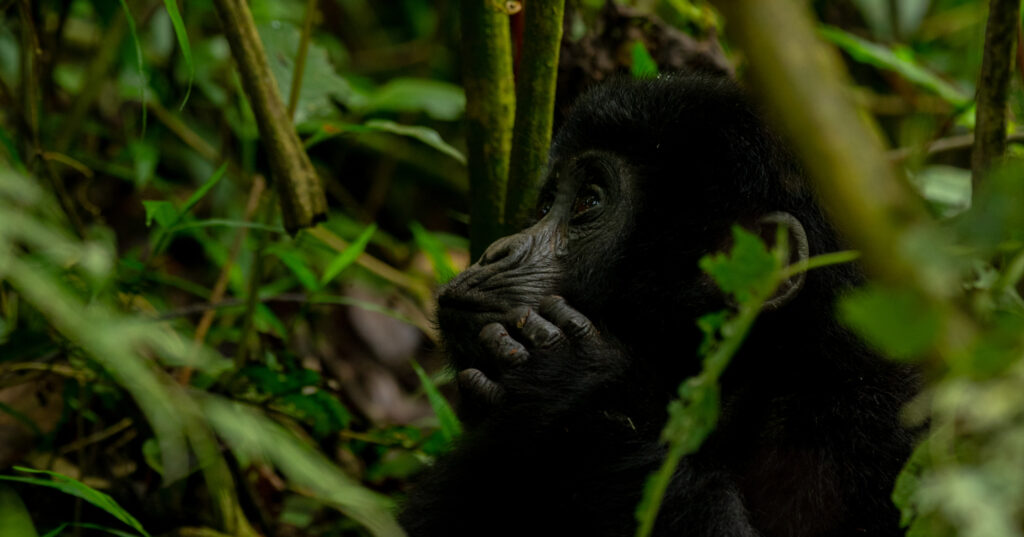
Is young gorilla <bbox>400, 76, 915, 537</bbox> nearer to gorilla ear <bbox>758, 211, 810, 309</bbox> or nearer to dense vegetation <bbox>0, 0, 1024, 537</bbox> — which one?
gorilla ear <bbox>758, 211, 810, 309</bbox>

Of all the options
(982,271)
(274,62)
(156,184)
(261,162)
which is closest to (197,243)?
(156,184)

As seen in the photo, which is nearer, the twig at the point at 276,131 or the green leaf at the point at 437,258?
the twig at the point at 276,131

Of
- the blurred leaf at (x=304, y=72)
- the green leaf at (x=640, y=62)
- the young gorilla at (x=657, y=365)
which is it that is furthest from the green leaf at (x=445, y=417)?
the green leaf at (x=640, y=62)

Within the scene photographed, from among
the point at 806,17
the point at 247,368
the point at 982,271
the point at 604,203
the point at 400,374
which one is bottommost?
the point at 400,374

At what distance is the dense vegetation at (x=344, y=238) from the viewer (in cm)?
90

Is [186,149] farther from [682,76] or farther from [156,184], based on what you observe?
[682,76]

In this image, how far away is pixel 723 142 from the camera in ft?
7.13

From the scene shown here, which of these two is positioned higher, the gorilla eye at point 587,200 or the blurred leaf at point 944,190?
the gorilla eye at point 587,200

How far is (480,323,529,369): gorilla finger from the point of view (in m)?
2.04

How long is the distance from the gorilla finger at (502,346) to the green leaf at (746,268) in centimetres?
101

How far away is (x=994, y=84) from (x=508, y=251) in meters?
1.04

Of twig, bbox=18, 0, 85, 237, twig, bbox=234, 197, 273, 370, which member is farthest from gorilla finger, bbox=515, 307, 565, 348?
twig, bbox=18, 0, 85, 237

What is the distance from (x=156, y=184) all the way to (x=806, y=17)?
3.75 metres

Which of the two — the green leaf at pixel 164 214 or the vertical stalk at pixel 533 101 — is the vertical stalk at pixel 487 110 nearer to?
the vertical stalk at pixel 533 101
